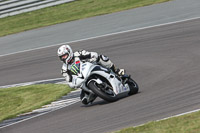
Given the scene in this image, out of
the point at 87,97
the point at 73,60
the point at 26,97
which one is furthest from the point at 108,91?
the point at 26,97

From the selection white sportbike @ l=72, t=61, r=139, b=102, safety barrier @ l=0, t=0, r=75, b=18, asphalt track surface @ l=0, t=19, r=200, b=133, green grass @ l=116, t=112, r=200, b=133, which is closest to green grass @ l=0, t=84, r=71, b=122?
asphalt track surface @ l=0, t=19, r=200, b=133

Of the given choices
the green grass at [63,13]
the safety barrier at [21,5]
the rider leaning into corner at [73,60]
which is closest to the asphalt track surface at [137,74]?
the rider leaning into corner at [73,60]

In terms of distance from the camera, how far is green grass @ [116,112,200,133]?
24.0ft

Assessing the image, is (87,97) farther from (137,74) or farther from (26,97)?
(26,97)

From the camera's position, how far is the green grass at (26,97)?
12.9 metres

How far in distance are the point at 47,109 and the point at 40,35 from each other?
11.0m

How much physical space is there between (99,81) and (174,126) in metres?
3.23

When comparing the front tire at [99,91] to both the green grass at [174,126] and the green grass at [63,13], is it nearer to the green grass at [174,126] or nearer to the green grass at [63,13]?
the green grass at [174,126]

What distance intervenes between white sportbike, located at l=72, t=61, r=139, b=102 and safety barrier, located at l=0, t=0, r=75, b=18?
646 inches

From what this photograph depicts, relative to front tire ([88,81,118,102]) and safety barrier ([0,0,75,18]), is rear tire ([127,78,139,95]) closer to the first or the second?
front tire ([88,81,118,102])

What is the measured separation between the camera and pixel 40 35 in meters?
22.8

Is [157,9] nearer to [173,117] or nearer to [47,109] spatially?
[47,109]

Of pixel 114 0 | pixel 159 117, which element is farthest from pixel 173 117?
pixel 114 0

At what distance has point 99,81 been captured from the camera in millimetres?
10531
